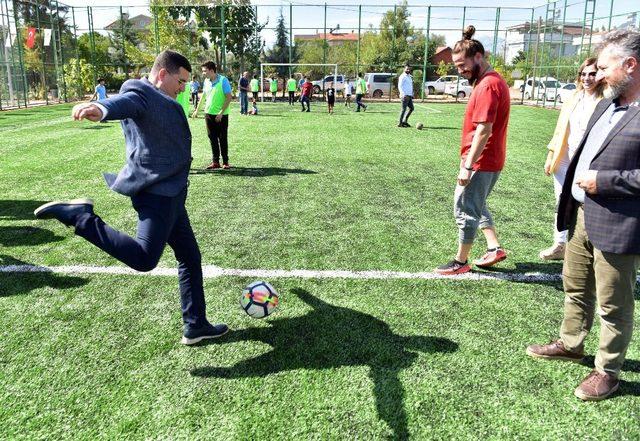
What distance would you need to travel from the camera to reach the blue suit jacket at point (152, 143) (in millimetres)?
2932

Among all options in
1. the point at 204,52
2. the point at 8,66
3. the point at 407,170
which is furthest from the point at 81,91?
the point at 407,170

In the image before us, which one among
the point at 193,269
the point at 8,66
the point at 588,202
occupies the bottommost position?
the point at 193,269

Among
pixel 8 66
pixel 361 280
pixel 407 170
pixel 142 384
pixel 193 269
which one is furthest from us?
pixel 8 66

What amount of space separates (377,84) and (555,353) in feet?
117

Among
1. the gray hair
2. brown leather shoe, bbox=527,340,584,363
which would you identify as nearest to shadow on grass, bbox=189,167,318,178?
brown leather shoe, bbox=527,340,584,363

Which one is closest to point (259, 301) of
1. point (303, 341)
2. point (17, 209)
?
point (303, 341)

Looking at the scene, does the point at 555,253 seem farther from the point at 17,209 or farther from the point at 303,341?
the point at 17,209

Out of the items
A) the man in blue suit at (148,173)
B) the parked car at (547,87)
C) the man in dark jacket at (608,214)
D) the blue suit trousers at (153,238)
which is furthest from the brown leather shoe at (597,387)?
the parked car at (547,87)

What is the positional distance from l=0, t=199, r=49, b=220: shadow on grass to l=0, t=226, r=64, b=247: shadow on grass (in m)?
0.50

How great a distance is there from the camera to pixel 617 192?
8.38ft

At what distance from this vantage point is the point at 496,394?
2.95 meters

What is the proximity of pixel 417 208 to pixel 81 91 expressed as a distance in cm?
2896

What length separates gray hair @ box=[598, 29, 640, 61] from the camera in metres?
2.47

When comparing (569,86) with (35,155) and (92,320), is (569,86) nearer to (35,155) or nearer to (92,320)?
(35,155)
